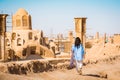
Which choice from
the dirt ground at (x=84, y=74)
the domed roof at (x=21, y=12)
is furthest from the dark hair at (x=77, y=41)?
the domed roof at (x=21, y=12)

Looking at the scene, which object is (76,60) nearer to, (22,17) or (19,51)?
(19,51)

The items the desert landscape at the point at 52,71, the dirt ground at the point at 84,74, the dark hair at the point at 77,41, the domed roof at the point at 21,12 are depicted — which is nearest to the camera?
the dirt ground at the point at 84,74

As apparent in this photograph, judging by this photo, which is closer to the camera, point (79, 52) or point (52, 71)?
point (79, 52)

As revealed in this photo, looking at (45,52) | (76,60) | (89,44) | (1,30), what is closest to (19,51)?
(45,52)

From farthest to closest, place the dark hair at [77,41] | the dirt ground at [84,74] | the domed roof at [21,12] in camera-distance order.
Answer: the domed roof at [21,12], the dark hair at [77,41], the dirt ground at [84,74]

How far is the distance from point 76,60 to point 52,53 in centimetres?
2155

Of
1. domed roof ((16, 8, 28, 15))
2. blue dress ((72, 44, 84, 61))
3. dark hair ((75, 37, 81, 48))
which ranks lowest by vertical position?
blue dress ((72, 44, 84, 61))

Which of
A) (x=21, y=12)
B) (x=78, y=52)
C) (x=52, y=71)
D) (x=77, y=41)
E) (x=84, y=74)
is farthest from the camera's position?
(x=21, y=12)

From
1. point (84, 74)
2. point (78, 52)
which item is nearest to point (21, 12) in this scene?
point (84, 74)

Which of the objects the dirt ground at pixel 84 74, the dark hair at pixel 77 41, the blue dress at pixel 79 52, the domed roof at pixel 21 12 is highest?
the domed roof at pixel 21 12

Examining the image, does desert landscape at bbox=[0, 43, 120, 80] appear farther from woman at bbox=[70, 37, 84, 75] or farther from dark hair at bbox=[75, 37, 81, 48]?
dark hair at bbox=[75, 37, 81, 48]

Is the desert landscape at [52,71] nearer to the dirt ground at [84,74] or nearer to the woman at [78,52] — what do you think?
the dirt ground at [84,74]

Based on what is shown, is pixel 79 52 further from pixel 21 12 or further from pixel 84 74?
pixel 21 12

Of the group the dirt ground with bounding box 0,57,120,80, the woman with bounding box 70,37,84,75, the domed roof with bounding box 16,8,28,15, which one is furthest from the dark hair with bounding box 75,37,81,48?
the domed roof with bounding box 16,8,28,15
